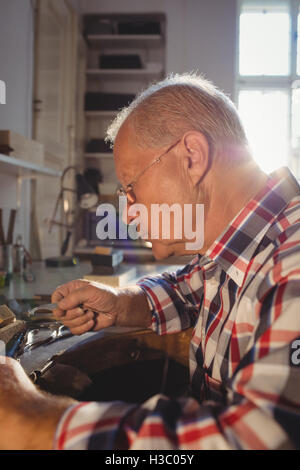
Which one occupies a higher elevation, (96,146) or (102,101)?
(102,101)

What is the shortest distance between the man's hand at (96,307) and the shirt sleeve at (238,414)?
48 cm

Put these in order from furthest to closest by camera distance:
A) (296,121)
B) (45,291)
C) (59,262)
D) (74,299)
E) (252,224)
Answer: (296,121) → (59,262) → (45,291) → (74,299) → (252,224)

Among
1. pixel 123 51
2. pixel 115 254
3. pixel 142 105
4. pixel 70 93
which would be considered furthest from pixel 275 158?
pixel 142 105

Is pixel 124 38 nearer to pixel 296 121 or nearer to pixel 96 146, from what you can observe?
pixel 96 146

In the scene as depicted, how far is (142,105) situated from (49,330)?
62 cm

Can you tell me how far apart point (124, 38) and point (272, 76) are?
5.52 feet

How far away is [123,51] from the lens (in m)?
3.99

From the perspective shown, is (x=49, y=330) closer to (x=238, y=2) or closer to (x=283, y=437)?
(x=283, y=437)

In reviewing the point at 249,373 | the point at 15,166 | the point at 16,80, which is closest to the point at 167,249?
the point at 249,373

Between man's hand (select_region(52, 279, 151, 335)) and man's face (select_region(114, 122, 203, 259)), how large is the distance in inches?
8.4

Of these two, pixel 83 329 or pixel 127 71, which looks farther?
pixel 127 71

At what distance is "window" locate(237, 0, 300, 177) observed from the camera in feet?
13.6

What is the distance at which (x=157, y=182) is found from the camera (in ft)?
2.76

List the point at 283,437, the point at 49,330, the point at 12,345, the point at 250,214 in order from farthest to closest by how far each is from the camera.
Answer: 1. the point at 49,330
2. the point at 12,345
3. the point at 250,214
4. the point at 283,437
